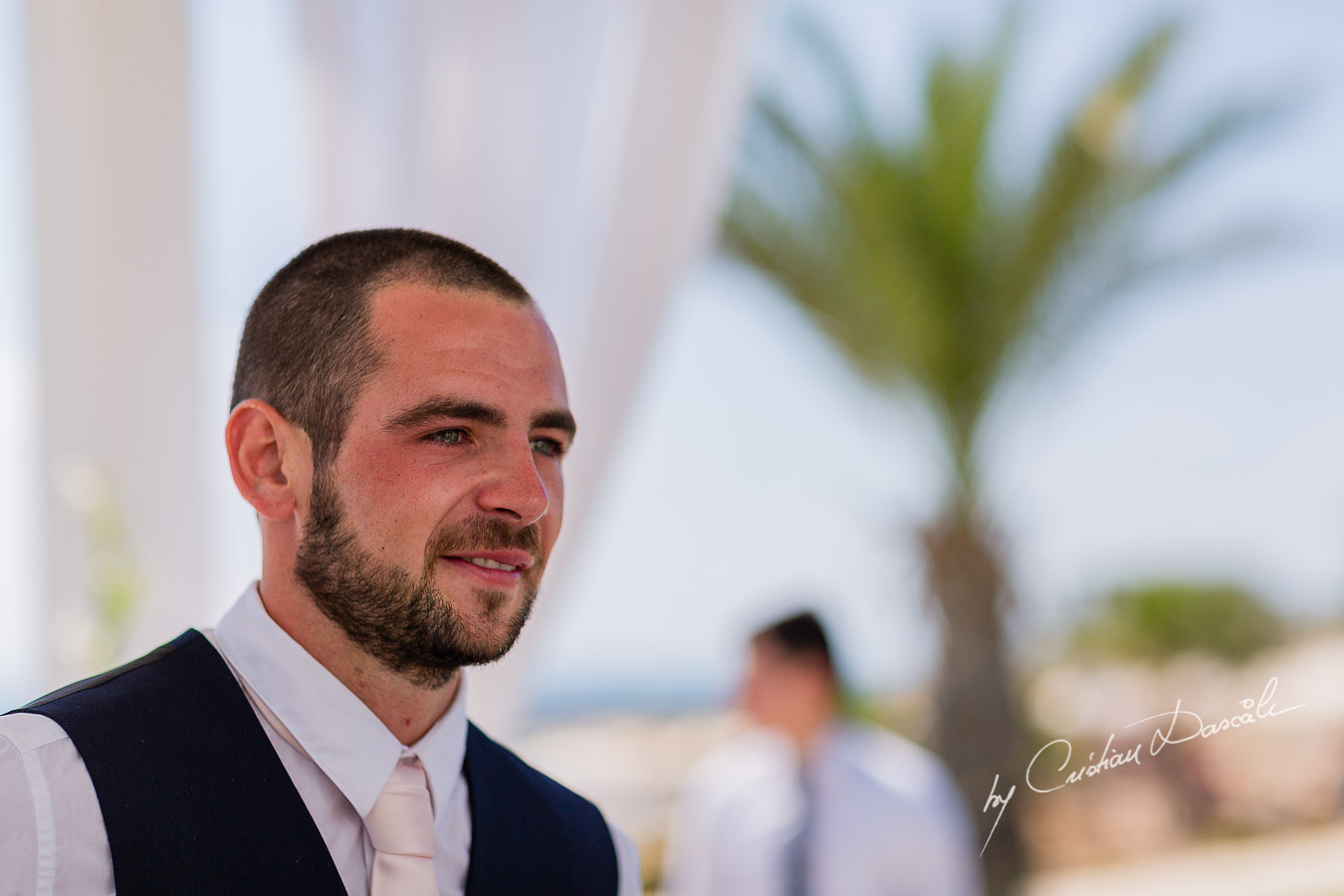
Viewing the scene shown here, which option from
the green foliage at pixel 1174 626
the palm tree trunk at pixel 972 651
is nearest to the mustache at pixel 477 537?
the palm tree trunk at pixel 972 651

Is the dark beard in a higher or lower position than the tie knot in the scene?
higher

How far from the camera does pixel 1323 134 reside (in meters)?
4.77

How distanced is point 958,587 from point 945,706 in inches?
24.2

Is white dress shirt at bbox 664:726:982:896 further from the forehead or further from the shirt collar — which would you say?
the forehead

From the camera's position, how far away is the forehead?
3.29ft

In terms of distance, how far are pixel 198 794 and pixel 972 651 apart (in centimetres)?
508

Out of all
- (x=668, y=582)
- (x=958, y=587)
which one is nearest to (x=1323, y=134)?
(x=958, y=587)

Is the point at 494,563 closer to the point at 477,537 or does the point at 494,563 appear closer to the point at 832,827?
the point at 477,537

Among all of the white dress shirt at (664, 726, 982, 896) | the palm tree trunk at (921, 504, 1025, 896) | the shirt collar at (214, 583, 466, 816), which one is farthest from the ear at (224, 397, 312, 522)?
the palm tree trunk at (921, 504, 1025, 896)

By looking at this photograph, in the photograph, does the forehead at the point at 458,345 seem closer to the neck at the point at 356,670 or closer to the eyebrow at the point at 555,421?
the eyebrow at the point at 555,421

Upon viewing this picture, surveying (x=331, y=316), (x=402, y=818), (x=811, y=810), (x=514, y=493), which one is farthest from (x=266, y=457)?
(x=811, y=810)

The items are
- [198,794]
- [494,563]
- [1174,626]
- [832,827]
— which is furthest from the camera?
[1174,626]

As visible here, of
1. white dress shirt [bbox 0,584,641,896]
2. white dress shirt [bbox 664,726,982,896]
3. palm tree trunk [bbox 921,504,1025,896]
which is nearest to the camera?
white dress shirt [bbox 0,584,641,896]

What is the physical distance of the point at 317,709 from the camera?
1.00 meters
